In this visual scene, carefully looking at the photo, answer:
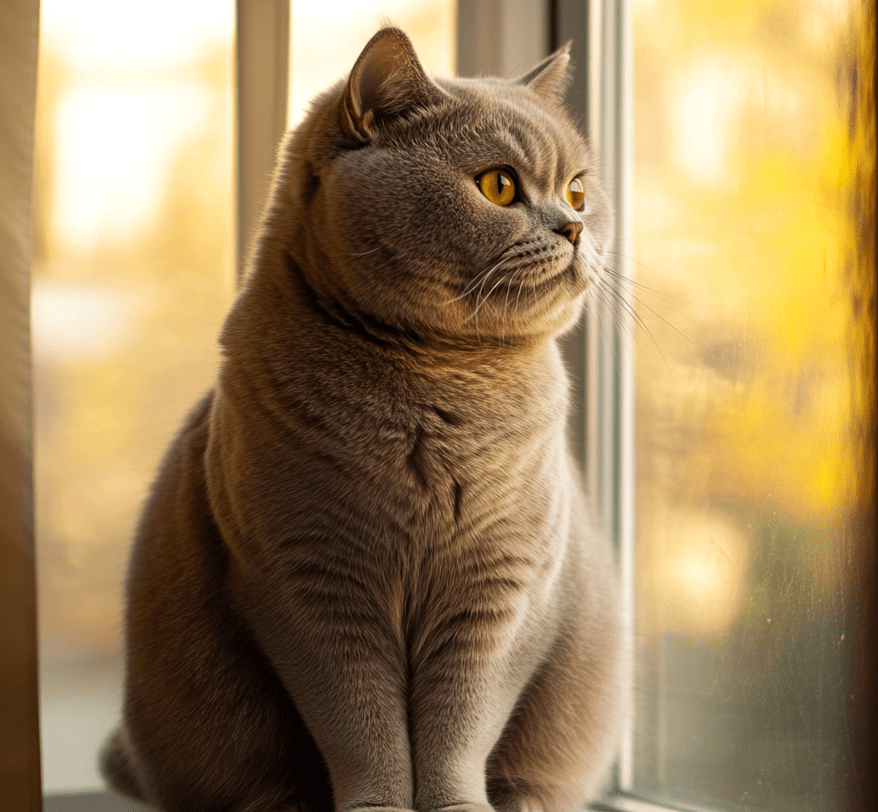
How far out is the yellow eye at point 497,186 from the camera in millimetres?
878

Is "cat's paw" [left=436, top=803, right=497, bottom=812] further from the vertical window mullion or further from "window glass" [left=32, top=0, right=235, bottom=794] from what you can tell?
the vertical window mullion

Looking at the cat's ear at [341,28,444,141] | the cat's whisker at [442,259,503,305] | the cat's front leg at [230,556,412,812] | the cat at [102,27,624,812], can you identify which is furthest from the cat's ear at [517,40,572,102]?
the cat's front leg at [230,556,412,812]

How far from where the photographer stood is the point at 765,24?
123 cm

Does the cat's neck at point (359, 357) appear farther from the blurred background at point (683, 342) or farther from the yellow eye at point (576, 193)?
the blurred background at point (683, 342)

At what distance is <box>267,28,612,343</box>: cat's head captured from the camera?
2.77 ft

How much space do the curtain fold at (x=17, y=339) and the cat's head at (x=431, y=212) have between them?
296 mm

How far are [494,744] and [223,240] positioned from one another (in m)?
0.82

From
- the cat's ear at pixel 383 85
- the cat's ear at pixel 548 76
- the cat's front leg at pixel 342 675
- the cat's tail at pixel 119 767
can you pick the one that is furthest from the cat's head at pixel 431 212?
the cat's tail at pixel 119 767

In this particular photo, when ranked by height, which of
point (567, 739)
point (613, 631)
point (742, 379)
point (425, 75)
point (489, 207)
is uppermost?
point (425, 75)

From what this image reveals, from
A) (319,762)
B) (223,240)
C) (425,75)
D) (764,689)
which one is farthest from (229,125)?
(764,689)

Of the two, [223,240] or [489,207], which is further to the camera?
[223,240]

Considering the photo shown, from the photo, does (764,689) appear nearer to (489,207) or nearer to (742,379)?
(742,379)

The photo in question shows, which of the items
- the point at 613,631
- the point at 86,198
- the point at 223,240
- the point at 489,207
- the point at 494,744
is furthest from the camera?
the point at 223,240

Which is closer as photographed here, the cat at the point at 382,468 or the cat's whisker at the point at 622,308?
the cat at the point at 382,468
